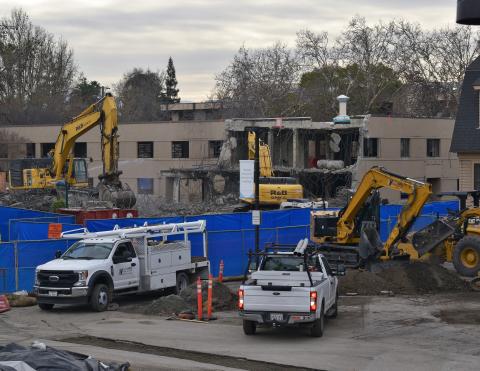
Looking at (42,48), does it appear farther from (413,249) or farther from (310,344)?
(310,344)

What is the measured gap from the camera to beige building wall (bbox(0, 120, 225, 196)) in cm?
6788

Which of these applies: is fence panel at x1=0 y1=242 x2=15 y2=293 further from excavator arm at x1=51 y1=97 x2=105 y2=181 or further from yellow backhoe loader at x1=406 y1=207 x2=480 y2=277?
excavator arm at x1=51 y1=97 x2=105 y2=181

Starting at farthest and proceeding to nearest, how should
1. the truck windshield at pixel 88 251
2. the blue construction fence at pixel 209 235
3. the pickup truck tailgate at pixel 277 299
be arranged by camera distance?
the blue construction fence at pixel 209 235 < the truck windshield at pixel 88 251 < the pickup truck tailgate at pixel 277 299

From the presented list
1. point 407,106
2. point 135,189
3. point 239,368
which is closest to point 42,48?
point 135,189

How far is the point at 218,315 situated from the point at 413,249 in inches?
343

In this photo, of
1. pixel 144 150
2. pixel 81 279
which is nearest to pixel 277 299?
pixel 81 279

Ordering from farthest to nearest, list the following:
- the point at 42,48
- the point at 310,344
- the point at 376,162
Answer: the point at 42,48
the point at 376,162
the point at 310,344

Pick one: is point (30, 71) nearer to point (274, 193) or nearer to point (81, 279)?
point (274, 193)

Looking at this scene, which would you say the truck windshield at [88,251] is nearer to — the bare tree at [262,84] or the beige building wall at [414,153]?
the beige building wall at [414,153]

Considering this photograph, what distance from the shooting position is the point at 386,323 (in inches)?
789

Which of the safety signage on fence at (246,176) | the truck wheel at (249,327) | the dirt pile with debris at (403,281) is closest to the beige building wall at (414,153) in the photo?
the dirt pile with debris at (403,281)

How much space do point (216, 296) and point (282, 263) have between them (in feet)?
14.6

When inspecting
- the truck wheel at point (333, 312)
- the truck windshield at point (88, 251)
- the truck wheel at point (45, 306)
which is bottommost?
the truck wheel at point (45, 306)

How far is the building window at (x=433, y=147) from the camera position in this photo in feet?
208
